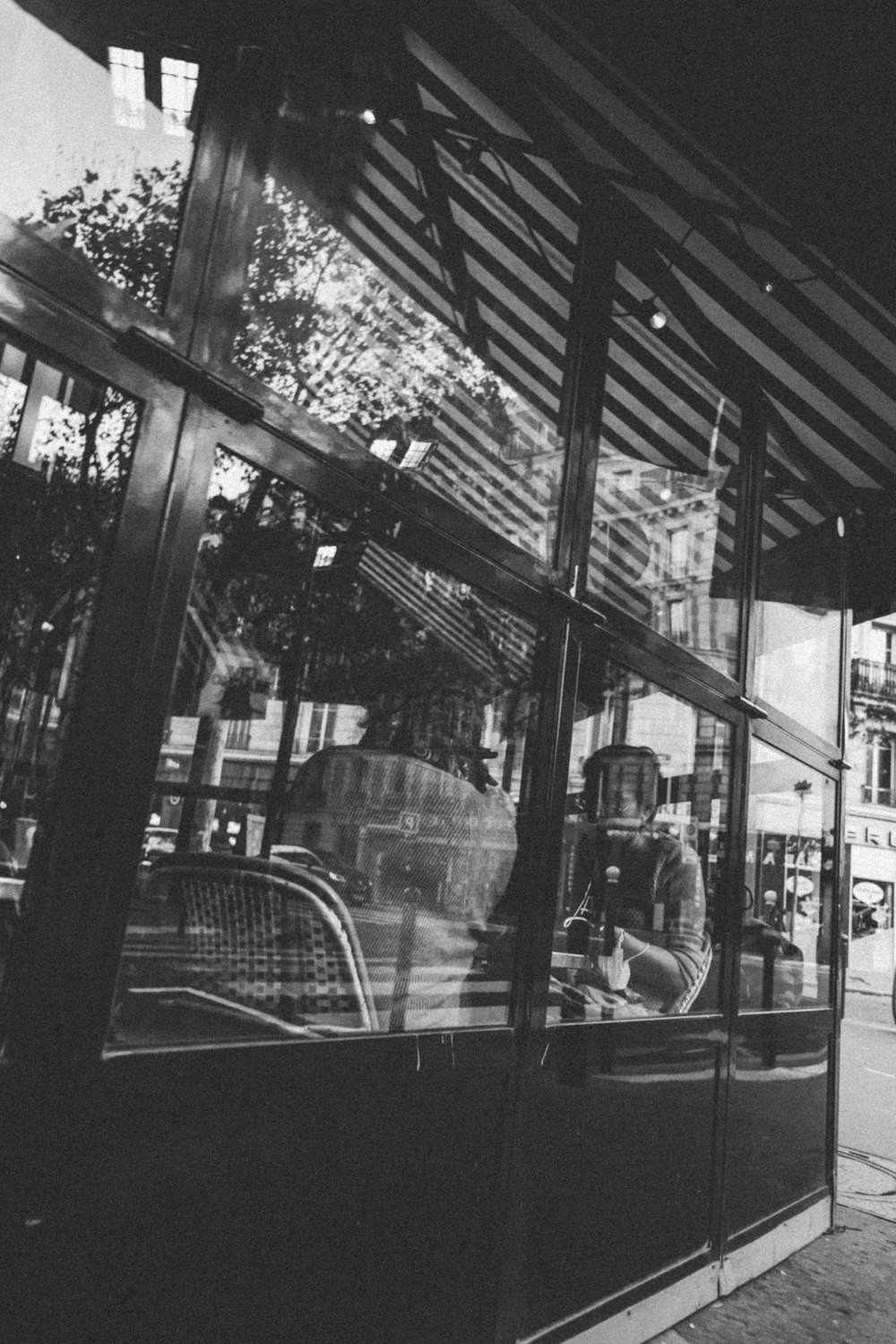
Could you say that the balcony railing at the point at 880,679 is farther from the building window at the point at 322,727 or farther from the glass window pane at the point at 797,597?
the building window at the point at 322,727

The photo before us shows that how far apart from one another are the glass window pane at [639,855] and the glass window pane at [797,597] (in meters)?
0.83

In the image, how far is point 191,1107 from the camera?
187cm

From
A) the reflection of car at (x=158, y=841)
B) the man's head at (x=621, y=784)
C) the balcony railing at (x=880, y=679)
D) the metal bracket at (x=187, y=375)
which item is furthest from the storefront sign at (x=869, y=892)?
the metal bracket at (x=187, y=375)

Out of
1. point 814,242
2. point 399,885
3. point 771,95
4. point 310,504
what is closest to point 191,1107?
point 399,885

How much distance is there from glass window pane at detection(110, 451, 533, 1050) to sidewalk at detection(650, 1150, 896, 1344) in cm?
196

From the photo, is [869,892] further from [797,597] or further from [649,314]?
[649,314]

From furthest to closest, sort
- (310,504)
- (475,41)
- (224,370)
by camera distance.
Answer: (475,41) < (310,504) < (224,370)

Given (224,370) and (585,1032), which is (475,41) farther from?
(585,1032)

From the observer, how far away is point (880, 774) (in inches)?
1345

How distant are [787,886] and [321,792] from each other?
3.34 m

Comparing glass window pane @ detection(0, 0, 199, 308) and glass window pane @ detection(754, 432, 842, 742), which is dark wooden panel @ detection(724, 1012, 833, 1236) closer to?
glass window pane @ detection(754, 432, 842, 742)

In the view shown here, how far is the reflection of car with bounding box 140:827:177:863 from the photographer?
1.88m

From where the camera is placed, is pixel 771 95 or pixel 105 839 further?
pixel 771 95

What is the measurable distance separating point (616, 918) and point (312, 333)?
2287 mm
